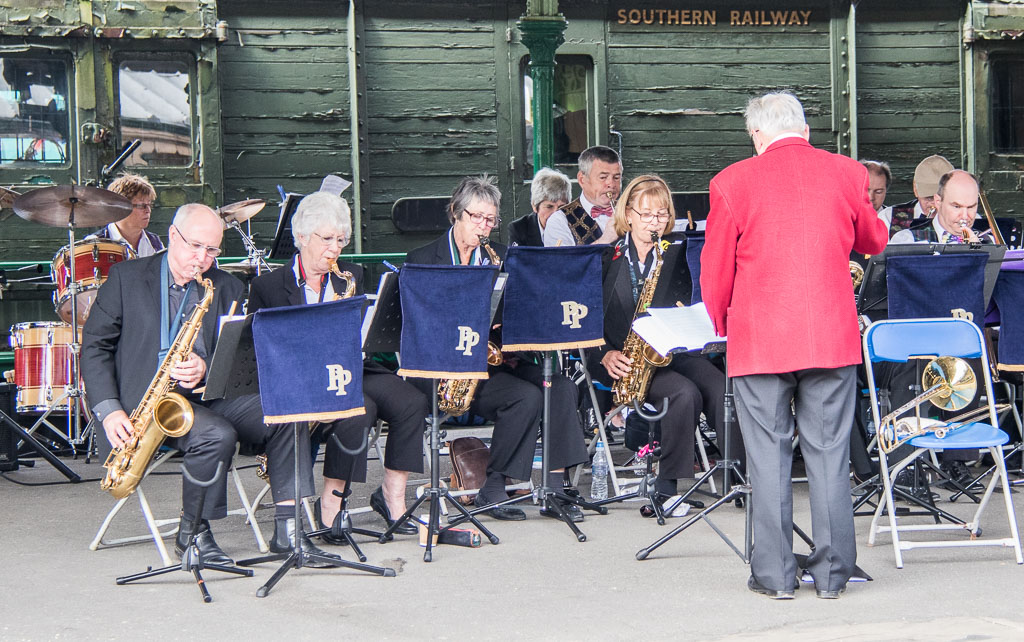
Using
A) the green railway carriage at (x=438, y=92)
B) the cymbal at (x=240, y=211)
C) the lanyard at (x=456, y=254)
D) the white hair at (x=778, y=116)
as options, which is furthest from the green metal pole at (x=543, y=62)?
the white hair at (x=778, y=116)

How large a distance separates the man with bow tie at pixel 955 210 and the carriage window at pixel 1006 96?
17.0 ft

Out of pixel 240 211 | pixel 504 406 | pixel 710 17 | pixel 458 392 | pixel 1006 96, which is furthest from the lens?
pixel 1006 96

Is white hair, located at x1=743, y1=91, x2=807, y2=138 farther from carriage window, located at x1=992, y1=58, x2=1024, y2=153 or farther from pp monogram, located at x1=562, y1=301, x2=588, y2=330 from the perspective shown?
carriage window, located at x1=992, y1=58, x2=1024, y2=153

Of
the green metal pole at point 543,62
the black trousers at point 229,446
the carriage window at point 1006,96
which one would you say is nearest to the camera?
the black trousers at point 229,446

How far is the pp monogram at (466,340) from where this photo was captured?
509 cm

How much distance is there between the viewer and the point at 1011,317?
6.02 metres

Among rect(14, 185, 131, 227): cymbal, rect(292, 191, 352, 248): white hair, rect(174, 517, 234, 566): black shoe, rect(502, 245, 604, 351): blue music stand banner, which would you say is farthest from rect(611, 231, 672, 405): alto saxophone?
rect(14, 185, 131, 227): cymbal

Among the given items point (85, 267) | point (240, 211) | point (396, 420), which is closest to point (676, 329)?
point (396, 420)

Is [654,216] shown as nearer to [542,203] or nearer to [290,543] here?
[542,203]

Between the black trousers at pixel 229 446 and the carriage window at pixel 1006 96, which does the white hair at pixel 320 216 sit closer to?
the black trousers at pixel 229 446

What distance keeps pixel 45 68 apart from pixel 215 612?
21.1ft

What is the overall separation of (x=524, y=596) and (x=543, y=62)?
504cm

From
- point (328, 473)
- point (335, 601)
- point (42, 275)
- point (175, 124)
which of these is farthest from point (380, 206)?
point (335, 601)

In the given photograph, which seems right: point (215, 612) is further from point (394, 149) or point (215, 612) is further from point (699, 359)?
point (394, 149)
